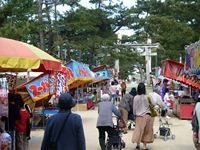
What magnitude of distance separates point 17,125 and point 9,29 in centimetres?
1075

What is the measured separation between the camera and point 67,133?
5.96m

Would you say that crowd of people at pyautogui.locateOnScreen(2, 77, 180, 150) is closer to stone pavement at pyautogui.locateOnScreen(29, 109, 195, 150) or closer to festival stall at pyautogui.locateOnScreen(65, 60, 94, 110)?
stone pavement at pyautogui.locateOnScreen(29, 109, 195, 150)

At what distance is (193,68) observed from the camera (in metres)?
12.2

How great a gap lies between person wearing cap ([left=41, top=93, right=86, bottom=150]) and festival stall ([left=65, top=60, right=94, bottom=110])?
38.9ft

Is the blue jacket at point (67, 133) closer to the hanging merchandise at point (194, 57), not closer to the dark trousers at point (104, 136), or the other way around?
the dark trousers at point (104, 136)

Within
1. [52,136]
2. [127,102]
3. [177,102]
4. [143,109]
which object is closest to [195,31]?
[177,102]

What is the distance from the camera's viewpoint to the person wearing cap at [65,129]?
19.5 feet

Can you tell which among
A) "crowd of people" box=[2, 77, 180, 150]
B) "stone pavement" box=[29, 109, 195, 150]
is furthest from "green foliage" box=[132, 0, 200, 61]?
"crowd of people" box=[2, 77, 180, 150]

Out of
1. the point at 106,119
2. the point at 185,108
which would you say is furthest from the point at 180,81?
the point at 106,119

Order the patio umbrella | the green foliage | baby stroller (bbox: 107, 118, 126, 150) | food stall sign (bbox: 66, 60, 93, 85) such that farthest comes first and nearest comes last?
the green foliage < food stall sign (bbox: 66, 60, 93, 85) < baby stroller (bbox: 107, 118, 126, 150) < the patio umbrella

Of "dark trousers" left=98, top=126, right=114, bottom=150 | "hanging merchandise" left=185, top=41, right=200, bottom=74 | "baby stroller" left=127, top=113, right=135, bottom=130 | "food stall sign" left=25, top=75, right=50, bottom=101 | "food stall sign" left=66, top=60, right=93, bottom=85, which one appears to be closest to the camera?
"dark trousers" left=98, top=126, right=114, bottom=150

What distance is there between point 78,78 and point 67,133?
603 inches

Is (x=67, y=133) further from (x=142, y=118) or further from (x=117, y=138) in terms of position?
(x=142, y=118)

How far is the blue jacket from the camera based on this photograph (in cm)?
596
